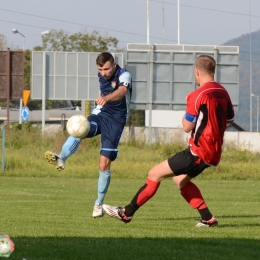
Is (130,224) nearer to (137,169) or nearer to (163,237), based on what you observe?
(163,237)

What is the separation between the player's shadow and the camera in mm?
6539

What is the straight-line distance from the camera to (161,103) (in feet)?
127

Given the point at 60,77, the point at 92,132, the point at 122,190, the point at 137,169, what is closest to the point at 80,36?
the point at 60,77

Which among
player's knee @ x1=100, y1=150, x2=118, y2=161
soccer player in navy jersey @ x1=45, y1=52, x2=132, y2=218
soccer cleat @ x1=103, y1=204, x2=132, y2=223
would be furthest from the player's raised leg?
soccer cleat @ x1=103, y1=204, x2=132, y2=223

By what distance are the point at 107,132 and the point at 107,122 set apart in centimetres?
13

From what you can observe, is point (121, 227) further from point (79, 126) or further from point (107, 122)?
point (107, 122)

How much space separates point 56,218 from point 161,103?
28.8 meters

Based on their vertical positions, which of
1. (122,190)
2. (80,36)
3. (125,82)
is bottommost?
(122,190)

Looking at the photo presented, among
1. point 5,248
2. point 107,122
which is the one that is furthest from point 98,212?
point 5,248

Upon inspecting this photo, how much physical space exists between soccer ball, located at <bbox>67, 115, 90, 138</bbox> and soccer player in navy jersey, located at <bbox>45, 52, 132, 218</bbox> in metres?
0.09

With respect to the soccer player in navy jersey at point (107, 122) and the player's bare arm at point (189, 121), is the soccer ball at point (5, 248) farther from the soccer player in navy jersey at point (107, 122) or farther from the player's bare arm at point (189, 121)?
the soccer player in navy jersey at point (107, 122)

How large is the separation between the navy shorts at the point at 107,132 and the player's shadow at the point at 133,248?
2.77 meters

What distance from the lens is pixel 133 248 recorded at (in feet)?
23.0

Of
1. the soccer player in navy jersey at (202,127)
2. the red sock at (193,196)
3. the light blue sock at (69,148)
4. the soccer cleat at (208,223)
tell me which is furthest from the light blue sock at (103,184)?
the soccer cleat at (208,223)
